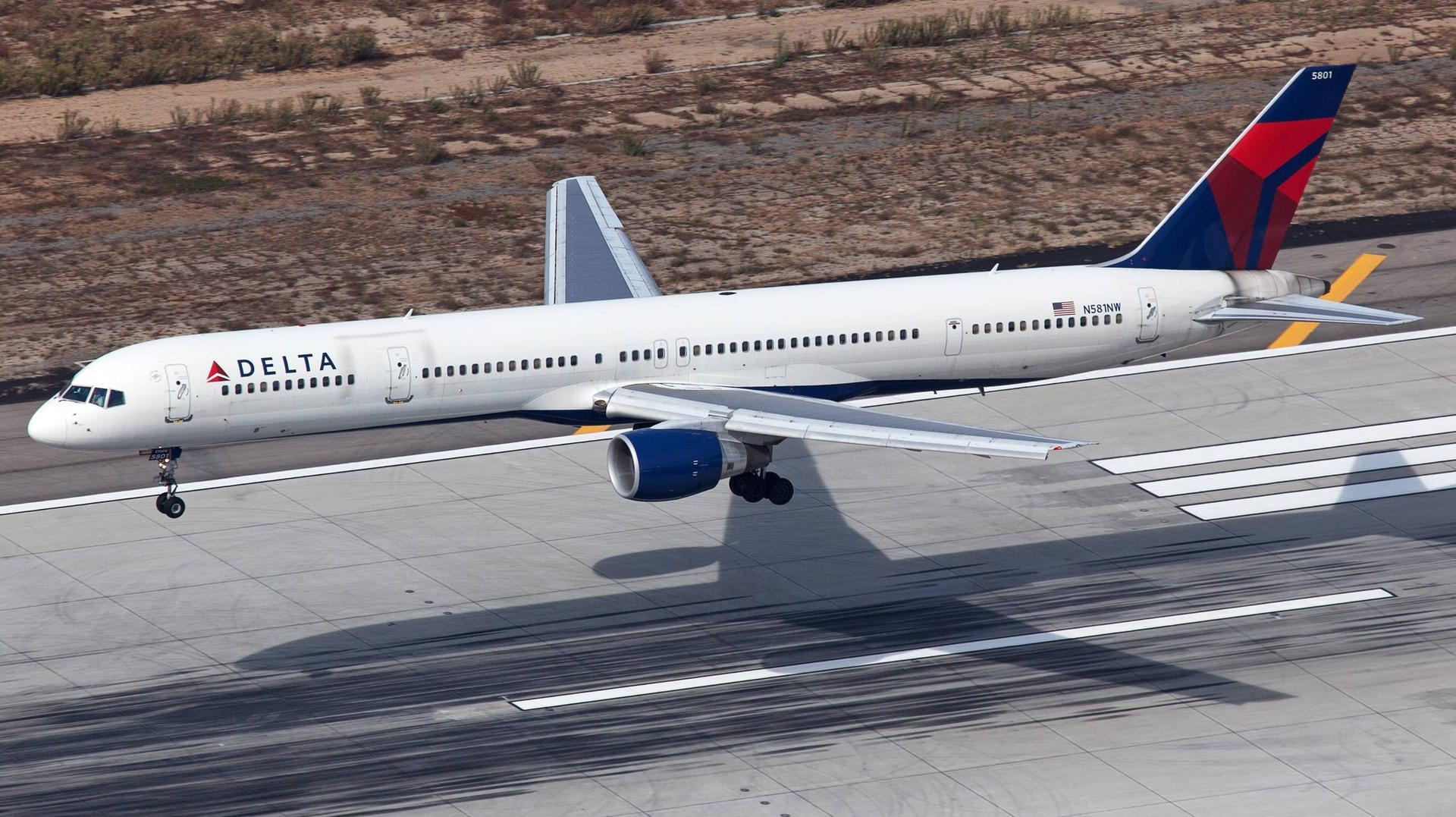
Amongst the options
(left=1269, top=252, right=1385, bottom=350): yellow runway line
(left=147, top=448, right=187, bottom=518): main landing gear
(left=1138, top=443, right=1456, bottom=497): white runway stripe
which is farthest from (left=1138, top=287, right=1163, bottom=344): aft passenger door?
(left=147, top=448, right=187, bottom=518): main landing gear

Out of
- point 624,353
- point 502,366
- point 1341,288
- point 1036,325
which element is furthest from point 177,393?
point 1341,288

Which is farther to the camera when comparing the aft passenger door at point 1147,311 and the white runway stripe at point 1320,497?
the white runway stripe at point 1320,497

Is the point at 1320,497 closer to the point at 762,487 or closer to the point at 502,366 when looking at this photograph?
the point at 762,487

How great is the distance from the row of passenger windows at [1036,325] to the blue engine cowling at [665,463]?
8074 millimetres

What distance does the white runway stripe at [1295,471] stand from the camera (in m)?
47.3

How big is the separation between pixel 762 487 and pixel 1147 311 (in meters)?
10.6

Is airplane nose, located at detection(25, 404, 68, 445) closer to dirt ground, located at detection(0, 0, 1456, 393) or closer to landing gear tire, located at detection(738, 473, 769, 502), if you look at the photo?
landing gear tire, located at detection(738, 473, 769, 502)

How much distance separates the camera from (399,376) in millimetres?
39719

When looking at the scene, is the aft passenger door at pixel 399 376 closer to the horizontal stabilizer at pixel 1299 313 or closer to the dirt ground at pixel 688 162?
the dirt ground at pixel 688 162

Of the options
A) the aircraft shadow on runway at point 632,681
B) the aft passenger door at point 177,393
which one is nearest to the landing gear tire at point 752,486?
the aircraft shadow on runway at point 632,681

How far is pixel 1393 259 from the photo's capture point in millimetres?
60656

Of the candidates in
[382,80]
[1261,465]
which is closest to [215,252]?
[382,80]

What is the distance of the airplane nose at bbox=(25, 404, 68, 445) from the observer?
126 feet

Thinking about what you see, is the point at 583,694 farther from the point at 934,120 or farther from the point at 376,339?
the point at 934,120
